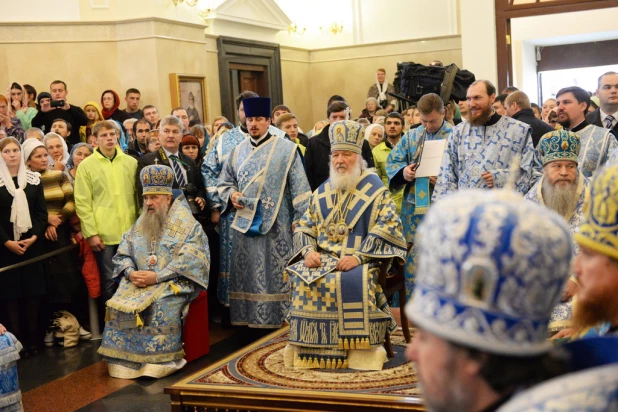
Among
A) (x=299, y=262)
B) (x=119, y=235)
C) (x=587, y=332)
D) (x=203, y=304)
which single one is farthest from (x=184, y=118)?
(x=587, y=332)

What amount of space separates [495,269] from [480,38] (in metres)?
9.96

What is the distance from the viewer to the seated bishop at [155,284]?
5.72 metres

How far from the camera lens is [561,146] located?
469cm

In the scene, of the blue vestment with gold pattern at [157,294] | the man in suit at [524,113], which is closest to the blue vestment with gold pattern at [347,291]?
the blue vestment with gold pattern at [157,294]

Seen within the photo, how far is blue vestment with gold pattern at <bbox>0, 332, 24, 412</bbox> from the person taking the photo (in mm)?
4488

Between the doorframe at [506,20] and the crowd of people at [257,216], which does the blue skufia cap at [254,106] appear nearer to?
the crowd of people at [257,216]

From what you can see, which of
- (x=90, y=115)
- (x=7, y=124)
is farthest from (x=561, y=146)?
(x=90, y=115)

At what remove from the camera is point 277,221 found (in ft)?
21.9

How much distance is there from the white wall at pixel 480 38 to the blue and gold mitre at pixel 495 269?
974cm

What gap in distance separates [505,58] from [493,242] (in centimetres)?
990

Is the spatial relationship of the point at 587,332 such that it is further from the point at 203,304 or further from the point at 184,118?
the point at 184,118

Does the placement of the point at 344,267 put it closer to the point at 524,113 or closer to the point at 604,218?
the point at 524,113

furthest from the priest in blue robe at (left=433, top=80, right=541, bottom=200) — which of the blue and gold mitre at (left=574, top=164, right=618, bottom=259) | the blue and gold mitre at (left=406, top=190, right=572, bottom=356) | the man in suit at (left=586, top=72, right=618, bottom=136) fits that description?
the blue and gold mitre at (left=406, top=190, right=572, bottom=356)

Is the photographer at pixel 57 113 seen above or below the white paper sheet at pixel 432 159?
above
